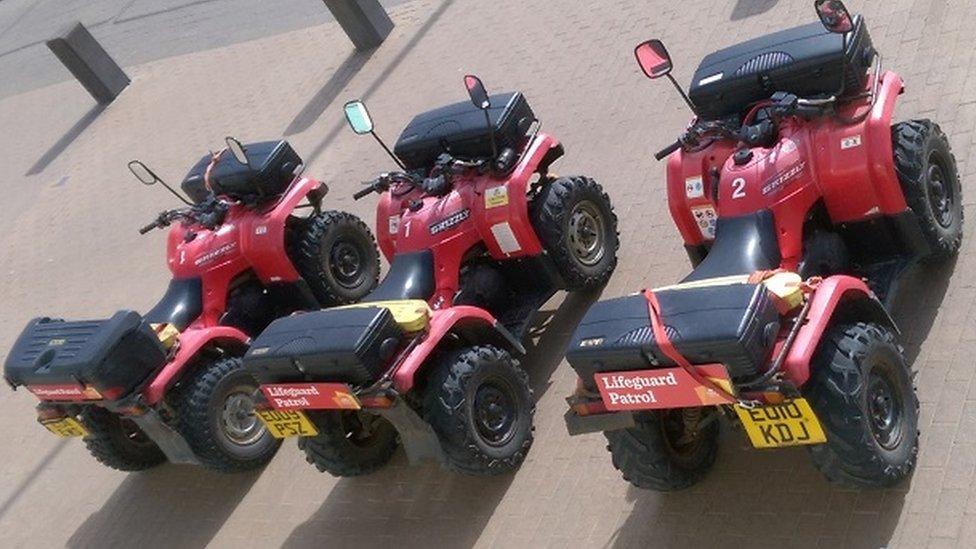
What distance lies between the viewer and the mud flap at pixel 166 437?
23.6 ft

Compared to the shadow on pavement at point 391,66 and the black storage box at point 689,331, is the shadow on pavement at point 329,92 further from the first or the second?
the black storage box at point 689,331

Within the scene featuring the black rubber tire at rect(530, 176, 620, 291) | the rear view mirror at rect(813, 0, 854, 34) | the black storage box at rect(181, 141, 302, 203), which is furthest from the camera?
the black storage box at rect(181, 141, 302, 203)

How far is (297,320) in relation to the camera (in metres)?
6.35

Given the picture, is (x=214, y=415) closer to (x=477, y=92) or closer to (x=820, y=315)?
(x=477, y=92)

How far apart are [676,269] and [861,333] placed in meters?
2.58

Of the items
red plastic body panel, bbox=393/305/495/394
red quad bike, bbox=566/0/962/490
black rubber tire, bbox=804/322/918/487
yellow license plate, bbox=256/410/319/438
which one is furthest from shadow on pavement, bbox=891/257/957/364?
yellow license plate, bbox=256/410/319/438

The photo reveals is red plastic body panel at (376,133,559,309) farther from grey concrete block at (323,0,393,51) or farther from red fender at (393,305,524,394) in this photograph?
grey concrete block at (323,0,393,51)

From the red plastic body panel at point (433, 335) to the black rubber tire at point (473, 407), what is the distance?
0.14 meters

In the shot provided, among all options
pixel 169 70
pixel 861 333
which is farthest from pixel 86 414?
pixel 169 70

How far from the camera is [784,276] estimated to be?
516 cm

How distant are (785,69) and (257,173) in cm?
372

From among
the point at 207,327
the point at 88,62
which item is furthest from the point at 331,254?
the point at 88,62

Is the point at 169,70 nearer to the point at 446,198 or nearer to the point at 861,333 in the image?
the point at 446,198

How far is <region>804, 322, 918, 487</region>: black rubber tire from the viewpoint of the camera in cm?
486
